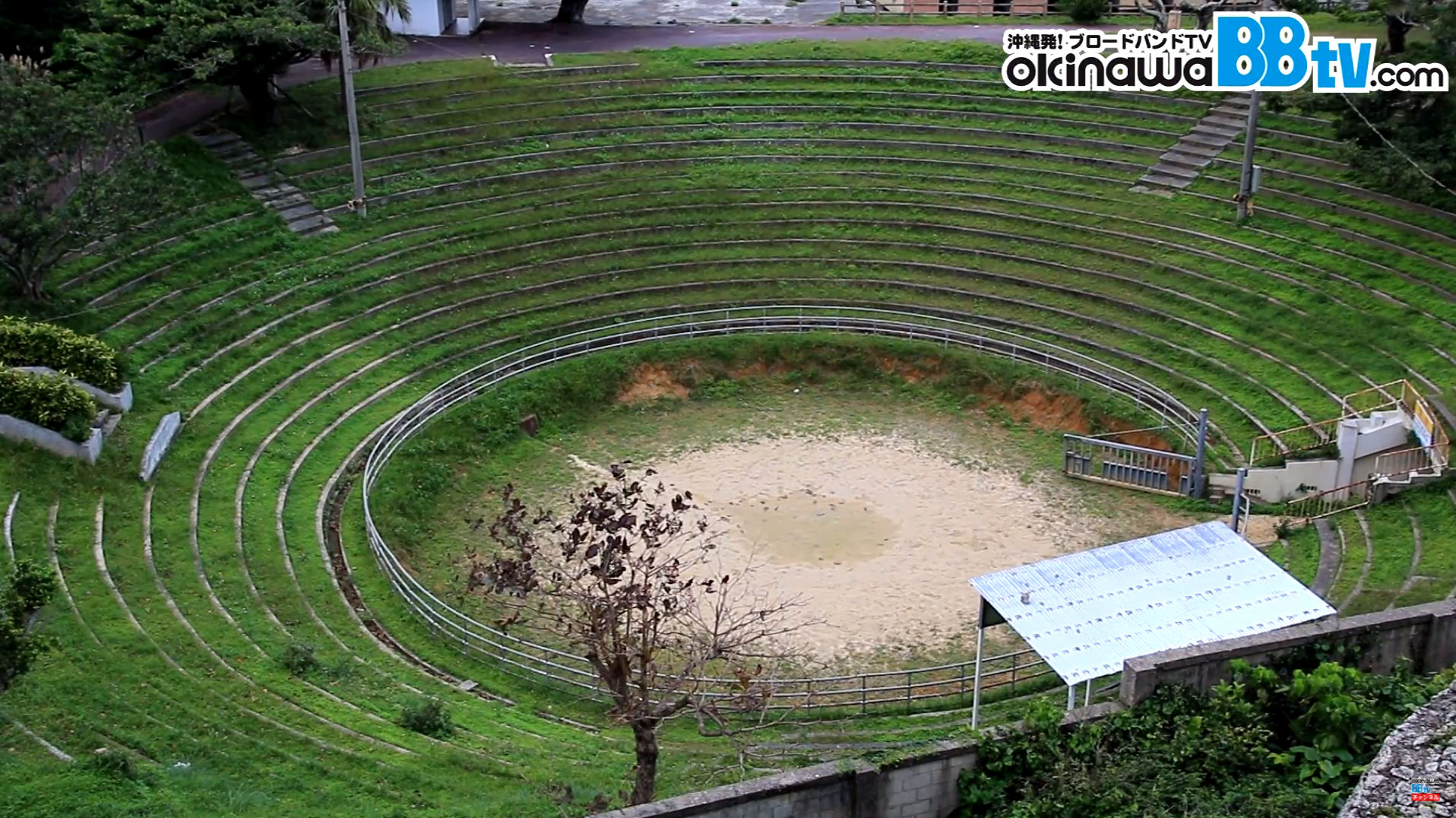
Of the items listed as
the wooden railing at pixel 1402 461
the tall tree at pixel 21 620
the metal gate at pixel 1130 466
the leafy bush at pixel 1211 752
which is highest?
the tall tree at pixel 21 620

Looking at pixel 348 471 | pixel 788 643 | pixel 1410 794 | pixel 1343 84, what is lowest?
pixel 788 643

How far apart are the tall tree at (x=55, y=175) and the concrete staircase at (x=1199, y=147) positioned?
90.9 feet

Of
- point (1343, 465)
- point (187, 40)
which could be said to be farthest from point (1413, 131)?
point (187, 40)

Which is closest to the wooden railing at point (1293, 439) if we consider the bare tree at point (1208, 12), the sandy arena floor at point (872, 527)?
the sandy arena floor at point (872, 527)

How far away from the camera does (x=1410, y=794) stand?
42.2ft

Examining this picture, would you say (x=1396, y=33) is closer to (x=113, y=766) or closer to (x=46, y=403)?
(x=46, y=403)

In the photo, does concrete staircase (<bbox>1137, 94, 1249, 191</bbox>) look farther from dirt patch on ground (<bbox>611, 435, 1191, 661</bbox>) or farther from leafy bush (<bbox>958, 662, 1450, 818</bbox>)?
leafy bush (<bbox>958, 662, 1450, 818</bbox>)

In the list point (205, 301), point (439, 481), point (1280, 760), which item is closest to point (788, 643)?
point (439, 481)

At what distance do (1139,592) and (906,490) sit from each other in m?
12.3

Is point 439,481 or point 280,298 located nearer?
point 439,481

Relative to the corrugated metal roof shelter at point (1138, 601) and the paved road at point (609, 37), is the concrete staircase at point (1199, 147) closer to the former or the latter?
the paved road at point (609, 37)

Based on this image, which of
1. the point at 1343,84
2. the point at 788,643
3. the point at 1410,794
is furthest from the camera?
the point at 1343,84

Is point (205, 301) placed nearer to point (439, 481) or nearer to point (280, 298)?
point (280, 298)

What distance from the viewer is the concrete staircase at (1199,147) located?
1699 inches
